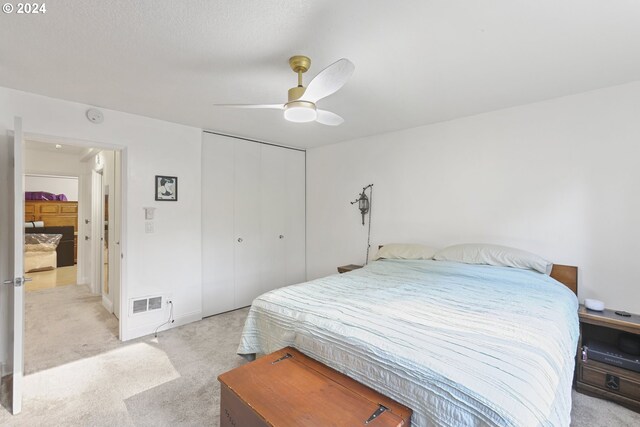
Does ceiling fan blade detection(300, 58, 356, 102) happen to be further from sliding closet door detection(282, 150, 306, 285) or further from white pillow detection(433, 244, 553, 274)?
sliding closet door detection(282, 150, 306, 285)

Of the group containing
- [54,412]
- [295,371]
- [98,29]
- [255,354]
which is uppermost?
[98,29]

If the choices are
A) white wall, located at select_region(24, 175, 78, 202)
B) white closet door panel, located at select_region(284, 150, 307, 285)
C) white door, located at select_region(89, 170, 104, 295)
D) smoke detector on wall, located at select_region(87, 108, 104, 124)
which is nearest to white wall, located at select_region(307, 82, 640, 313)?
white closet door panel, located at select_region(284, 150, 307, 285)

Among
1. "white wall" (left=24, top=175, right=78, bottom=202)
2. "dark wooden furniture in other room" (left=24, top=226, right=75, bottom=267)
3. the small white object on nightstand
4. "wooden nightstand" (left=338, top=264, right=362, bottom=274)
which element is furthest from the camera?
"white wall" (left=24, top=175, right=78, bottom=202)

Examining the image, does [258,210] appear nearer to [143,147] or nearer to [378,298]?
[143,147]

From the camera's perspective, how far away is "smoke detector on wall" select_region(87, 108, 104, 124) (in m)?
2.82

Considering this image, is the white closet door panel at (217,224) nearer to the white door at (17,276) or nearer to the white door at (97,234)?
the white door at (17,276)

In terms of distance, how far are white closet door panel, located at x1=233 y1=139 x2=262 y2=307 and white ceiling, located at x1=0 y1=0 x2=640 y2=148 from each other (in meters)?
1.34

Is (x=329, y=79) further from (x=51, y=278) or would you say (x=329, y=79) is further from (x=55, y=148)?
(x=51, y=278)

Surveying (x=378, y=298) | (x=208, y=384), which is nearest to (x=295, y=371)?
(x=378, y=298)

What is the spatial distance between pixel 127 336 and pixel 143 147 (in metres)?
2.03

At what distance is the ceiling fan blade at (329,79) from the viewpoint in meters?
1.54

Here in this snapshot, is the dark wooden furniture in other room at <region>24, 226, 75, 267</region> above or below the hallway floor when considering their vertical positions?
above

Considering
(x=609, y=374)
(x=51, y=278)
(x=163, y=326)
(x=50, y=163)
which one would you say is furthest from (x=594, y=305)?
(x=51, y=278)

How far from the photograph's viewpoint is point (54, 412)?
1956mm
